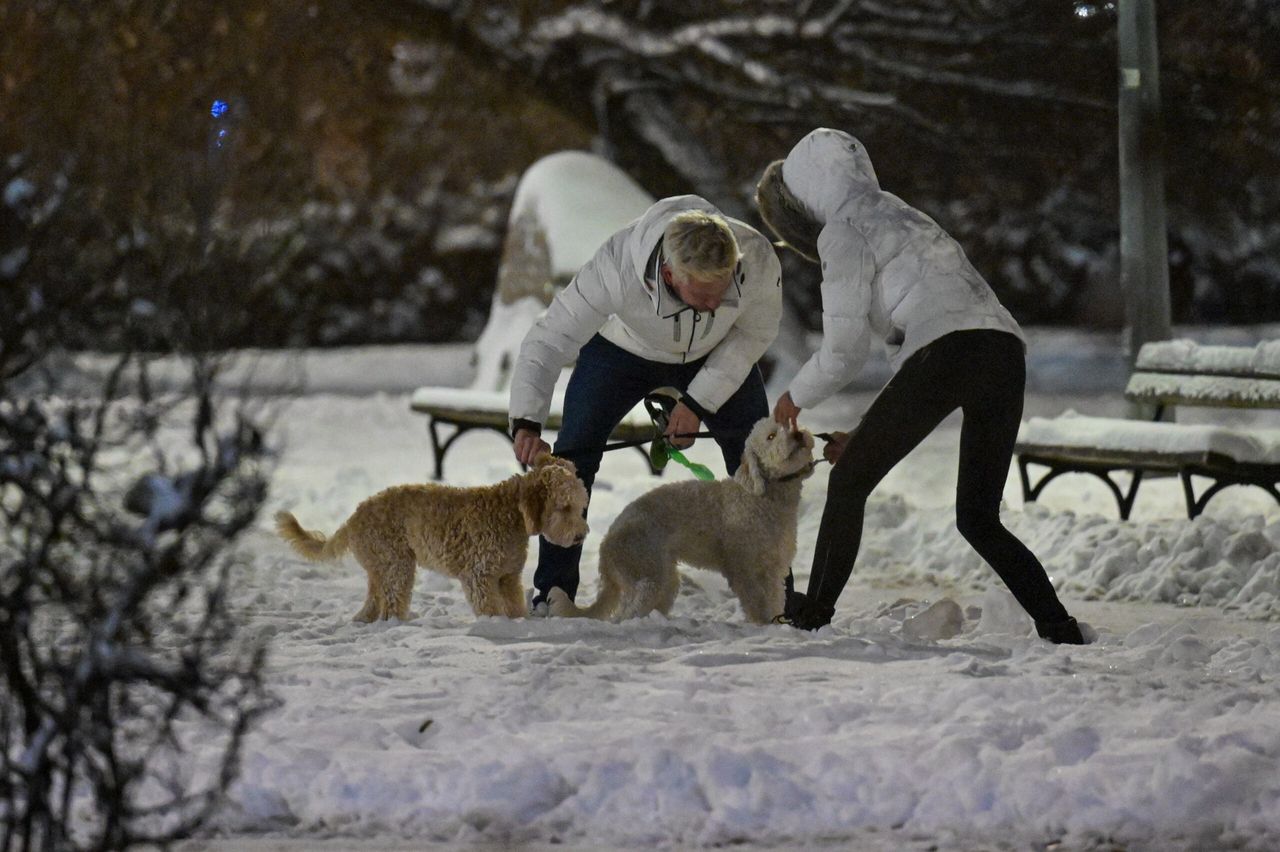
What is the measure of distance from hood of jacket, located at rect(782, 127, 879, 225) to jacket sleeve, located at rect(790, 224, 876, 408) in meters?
0.16

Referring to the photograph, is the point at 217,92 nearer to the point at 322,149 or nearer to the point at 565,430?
the point at 322,149

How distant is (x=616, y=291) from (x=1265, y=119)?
12426mm

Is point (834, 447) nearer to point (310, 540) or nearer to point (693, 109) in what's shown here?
point (310, 540)

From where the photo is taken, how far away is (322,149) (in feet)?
64.8

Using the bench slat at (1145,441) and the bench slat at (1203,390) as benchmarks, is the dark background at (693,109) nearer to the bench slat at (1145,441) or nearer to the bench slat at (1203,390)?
the bench slat at (1203,390)

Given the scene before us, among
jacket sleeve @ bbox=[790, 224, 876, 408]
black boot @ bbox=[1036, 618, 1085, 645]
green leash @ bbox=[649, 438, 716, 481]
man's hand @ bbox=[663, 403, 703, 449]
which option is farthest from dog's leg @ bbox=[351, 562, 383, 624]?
black boot @ bbox=[1036, 618, 1085, 645]

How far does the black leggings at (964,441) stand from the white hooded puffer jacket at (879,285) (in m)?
0.10

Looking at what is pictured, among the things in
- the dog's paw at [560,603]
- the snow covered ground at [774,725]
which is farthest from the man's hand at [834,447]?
the dog's paw at [560,603]

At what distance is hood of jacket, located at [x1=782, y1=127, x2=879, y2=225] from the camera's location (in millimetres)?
6336

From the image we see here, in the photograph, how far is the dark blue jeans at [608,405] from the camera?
7.03 m

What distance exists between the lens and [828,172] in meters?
6.37

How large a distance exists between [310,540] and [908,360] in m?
2.56

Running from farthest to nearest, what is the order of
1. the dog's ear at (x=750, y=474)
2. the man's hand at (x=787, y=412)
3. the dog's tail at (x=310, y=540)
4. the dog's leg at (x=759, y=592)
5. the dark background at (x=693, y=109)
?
the dark background at (x=693, y=109)
the dog's tail at (x=310, y=540)
the dog's leg at (x=759, y=592)
the dog's ear at (x=750, y=474)
the man's hand at (x=787, y=412)

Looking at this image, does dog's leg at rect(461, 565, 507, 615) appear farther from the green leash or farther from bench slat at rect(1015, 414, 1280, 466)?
bench slat at rect(1015, 414, 1280, 466)
